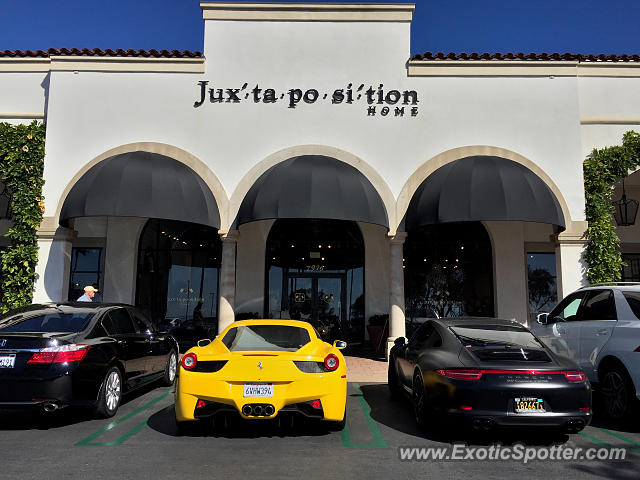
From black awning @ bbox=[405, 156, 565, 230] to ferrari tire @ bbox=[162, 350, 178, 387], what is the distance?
6.46 m

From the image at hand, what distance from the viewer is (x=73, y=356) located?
18.9 ft

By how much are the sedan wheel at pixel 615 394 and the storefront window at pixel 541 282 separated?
8.26m

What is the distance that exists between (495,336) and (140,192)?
854 centimetres

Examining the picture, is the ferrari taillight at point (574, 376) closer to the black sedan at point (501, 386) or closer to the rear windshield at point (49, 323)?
the black sedan at point (501, 386)

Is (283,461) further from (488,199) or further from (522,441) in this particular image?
(488,199)

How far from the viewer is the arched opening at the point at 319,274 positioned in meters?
15.5

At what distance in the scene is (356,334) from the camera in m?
15.5

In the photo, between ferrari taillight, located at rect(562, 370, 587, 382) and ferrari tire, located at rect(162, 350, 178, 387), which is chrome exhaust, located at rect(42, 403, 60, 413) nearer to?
ferrari tire, located at rect(162, 350, 178, 387)

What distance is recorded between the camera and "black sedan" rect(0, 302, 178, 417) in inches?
219

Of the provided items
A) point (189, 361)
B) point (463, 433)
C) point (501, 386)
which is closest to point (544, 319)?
point (463, 433)

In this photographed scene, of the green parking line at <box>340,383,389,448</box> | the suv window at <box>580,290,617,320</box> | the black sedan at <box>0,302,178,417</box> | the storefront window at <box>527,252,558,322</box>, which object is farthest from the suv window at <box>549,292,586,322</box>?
the black sedan at <box>0,302,178,417</box>

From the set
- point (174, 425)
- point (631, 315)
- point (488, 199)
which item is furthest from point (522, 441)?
point (488, 199)

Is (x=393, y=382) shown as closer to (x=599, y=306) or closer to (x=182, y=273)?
(x=599, y=306)

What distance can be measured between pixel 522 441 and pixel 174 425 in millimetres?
4248
